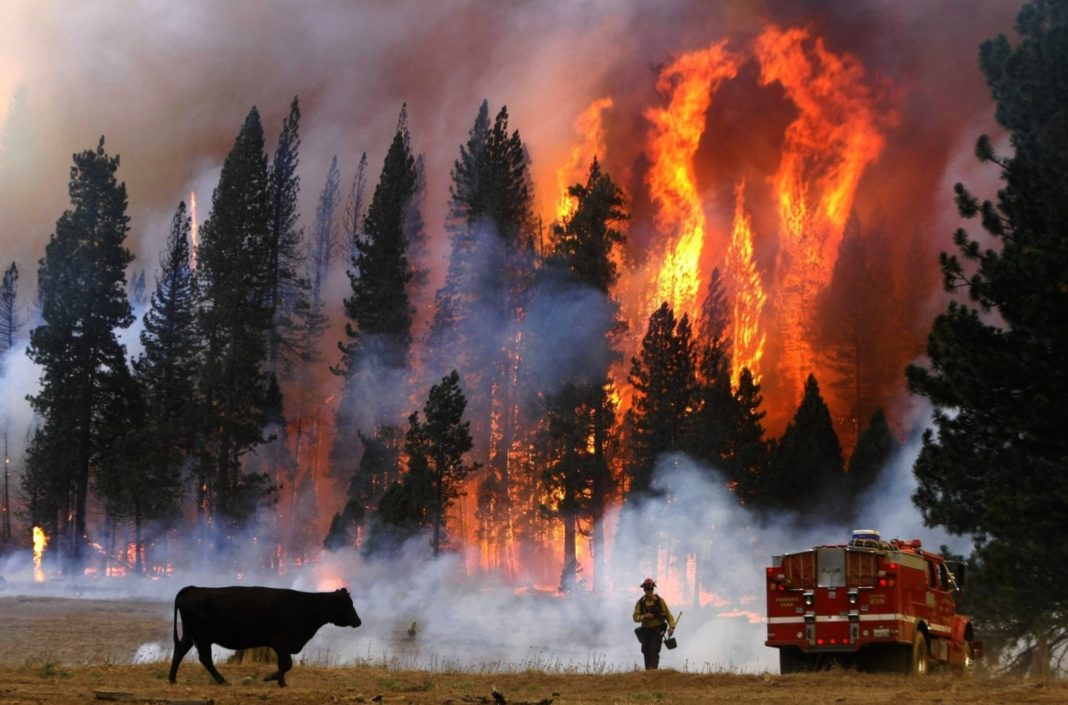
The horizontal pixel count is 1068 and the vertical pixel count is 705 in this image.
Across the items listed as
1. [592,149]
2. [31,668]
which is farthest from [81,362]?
[31,668]

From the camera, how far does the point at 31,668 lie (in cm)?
2081

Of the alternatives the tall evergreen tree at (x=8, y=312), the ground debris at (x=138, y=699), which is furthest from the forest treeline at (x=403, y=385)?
the ground debris at (x=138, y=699)

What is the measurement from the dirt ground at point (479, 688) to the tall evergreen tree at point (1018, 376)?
15.6 ft

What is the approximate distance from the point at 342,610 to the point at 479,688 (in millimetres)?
2913

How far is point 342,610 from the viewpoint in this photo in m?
19.9

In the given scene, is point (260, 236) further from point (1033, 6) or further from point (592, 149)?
point (1033, 6)

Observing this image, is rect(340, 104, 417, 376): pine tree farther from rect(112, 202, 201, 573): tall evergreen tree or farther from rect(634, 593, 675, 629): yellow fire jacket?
rect(634, 593, 675, 629): yellow fire jacket

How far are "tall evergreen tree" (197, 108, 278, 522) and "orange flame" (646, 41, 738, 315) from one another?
38285 mm

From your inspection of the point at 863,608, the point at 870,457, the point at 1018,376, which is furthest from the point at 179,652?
the point at 870,457

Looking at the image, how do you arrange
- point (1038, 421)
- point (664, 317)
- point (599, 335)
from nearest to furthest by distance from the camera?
1. point (1038, 421)
2. point (664, 317)
3. point (599, 335)

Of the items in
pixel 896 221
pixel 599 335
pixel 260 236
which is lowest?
pixel 599 335

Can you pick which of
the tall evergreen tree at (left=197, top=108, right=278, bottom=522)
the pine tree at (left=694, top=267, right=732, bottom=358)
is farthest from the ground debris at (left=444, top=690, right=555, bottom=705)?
the pine tree at (left=694, top=267, right=732, bottom=358)

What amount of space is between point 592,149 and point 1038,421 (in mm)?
88708

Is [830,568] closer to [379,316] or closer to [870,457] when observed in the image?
[870,457]
